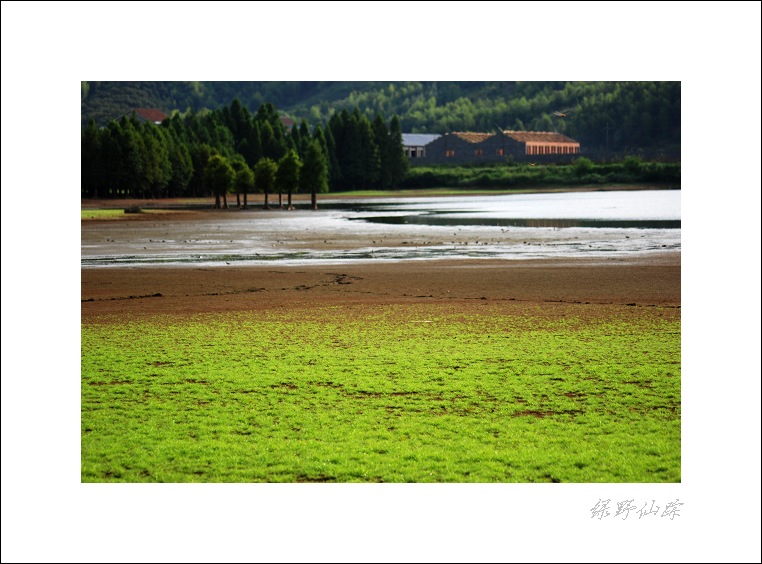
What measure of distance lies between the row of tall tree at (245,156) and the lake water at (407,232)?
0.45 m

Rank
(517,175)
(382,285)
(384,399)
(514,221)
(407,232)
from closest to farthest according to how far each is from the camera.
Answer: (384,399), (517,175), (382,285), (514,221), (407,232)

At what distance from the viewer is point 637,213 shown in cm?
1195

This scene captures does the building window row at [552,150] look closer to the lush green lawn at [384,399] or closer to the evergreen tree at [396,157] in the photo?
the evergreen tree at [396,157]

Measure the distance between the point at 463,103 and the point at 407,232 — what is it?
7465mm

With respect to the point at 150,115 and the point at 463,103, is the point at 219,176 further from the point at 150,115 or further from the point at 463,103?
the point at 463,103

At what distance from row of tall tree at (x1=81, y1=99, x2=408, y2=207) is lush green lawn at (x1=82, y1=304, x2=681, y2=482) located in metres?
1.85

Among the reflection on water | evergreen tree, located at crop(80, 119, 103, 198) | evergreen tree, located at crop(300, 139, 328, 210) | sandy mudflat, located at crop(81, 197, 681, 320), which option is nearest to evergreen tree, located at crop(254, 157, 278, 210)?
evergreen tree, located at crop(300, 139, 328, 210)

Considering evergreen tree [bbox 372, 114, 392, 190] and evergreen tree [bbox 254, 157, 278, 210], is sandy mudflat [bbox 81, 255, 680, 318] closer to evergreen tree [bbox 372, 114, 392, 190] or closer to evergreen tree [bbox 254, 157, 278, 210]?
evergreen tree [bbox 254, 157, 278, 210]

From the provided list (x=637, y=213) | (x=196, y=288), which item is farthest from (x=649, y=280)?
(x=196, y=288)

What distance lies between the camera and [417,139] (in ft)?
39.1

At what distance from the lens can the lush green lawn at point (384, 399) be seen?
705 cm

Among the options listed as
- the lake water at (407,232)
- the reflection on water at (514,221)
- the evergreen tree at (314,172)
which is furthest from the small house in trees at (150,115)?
the reflection on water at (514,221)

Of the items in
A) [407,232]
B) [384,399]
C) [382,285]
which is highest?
[407,232]

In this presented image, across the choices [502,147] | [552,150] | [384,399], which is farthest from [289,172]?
[384,399]
